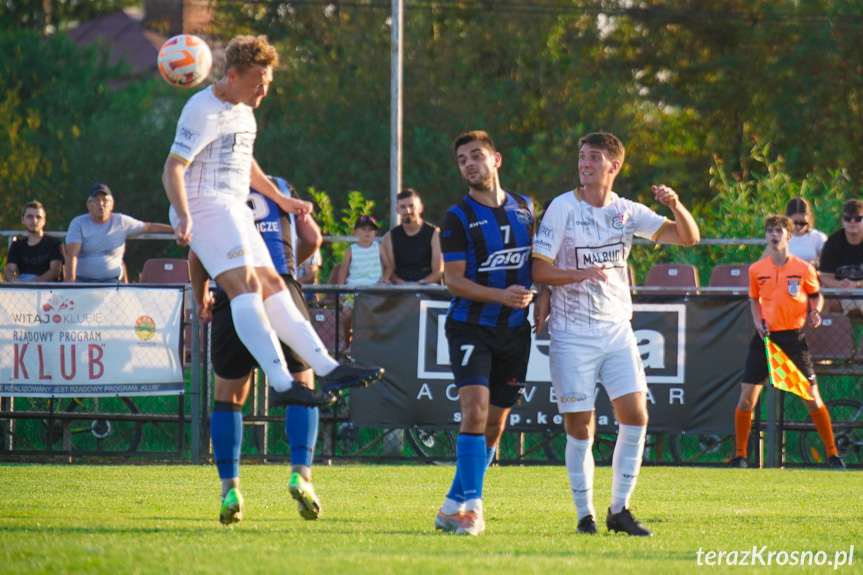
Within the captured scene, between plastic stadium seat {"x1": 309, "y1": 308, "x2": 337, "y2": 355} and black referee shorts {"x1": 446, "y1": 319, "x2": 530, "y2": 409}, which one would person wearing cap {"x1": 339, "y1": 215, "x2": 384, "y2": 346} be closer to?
plastic stadium seat {"x1": 309, "y1": 308, "x2": 337, "y2": 355}

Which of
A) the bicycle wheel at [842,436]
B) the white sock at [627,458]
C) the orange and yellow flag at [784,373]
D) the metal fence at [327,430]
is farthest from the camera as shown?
the bicycle wheel at [842,436]

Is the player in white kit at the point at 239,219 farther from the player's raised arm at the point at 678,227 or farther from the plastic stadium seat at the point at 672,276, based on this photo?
the plastic stadium seat at the point at 672,276

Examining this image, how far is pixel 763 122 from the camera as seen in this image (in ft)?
117

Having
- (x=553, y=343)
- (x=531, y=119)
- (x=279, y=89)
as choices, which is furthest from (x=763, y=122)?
(x=553, y=343)

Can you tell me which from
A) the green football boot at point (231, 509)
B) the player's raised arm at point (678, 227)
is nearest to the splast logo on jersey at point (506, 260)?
the player's raised arm at point (678, 227)

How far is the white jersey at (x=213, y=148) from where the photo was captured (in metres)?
6.12

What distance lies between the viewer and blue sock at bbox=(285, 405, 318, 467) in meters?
6.61

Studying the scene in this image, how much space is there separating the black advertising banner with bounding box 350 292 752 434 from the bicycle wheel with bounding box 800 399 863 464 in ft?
4.45

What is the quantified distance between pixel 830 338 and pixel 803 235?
1.83m

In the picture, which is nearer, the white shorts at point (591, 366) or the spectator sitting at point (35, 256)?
the white shorts at point (591, 366)

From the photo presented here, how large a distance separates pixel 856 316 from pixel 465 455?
6929mm

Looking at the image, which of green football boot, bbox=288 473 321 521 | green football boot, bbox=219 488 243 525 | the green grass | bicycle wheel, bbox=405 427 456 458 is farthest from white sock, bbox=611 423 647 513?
bicycle wheel, bbox=405 427 456 458

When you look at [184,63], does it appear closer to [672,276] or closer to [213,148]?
[213,148]

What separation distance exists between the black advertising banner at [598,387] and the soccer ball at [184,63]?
427 centimetres
